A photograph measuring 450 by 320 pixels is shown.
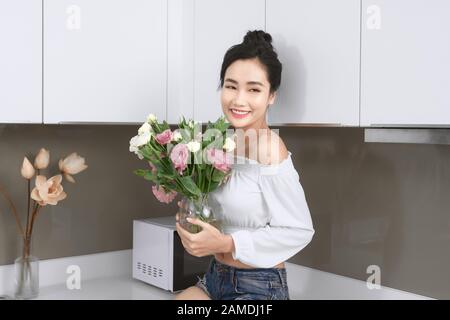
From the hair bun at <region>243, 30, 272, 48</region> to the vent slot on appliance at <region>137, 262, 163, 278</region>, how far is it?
979 millimetres

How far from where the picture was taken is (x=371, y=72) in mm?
1413

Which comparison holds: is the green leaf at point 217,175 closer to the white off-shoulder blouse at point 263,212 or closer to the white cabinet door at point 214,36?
the white off-shoulder blouse at point 263,212

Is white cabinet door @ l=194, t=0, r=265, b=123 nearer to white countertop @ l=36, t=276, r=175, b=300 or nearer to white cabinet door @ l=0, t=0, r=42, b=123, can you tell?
white cabinet door @ l=0, t=0, r=42, b=123

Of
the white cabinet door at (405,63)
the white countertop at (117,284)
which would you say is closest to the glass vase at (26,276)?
the white countertop at (117,284)

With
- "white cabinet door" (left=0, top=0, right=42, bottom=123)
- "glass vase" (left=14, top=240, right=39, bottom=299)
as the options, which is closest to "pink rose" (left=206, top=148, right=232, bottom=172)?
"white cabinet door" (left=0, top=0, right=42, bottom=123)

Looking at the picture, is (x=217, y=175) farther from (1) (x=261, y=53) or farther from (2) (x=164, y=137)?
(1) (x=261, y=53)

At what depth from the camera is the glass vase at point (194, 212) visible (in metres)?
1.52

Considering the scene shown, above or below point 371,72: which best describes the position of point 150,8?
above

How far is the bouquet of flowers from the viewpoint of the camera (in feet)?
4.82
